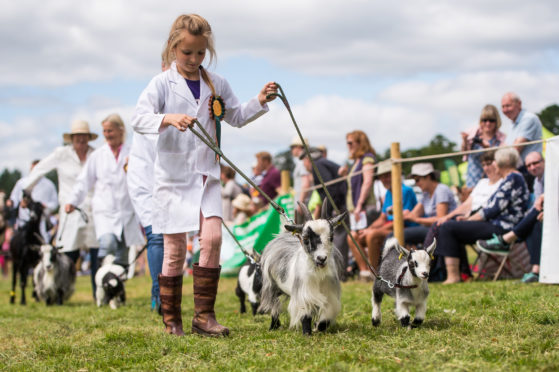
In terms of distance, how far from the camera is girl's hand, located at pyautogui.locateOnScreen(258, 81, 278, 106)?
5605mm

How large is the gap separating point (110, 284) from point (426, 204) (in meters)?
5.14

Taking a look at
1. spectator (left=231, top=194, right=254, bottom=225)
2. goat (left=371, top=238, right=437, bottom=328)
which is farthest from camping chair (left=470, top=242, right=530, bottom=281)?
spectator (left=231, top=194, right=254, bottom=225)

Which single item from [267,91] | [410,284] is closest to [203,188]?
[267,91]

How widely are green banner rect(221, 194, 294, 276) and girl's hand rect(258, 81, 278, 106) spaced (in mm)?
7007

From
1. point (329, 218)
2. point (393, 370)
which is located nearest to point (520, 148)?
point (329, 218)

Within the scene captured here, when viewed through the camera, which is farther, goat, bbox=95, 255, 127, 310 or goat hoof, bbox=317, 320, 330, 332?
goat, bbox=95, 255, 127, 310

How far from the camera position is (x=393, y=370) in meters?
3.65

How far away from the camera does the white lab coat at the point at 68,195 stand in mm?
10953

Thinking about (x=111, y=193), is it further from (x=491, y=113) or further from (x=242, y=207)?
(x=491, y=113)

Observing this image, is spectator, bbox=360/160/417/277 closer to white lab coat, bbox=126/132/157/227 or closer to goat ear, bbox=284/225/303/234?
white lab coat, bbox=126/132/157/227

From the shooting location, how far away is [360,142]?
37.7 ft

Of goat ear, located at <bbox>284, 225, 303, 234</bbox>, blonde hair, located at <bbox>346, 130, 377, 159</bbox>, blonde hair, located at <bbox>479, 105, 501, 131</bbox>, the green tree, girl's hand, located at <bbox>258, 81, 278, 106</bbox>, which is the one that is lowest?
goat ear, located at <bbox>284, 225, 303, 234</bbox>

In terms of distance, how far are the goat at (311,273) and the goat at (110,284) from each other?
460 cm

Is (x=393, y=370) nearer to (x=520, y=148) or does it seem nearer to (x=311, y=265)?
(x=311, y=265)
